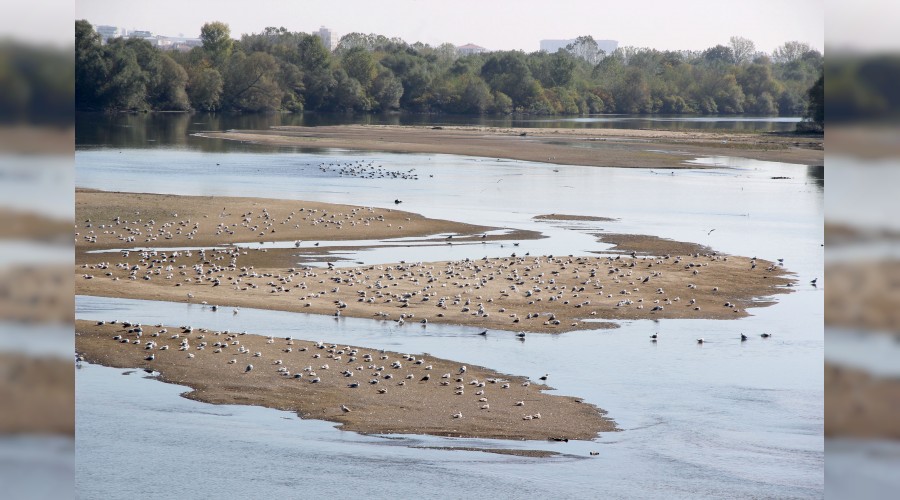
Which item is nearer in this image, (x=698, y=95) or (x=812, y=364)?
(x=812, y=364)

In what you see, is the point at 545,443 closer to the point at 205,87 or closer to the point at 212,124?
the point at 212,124

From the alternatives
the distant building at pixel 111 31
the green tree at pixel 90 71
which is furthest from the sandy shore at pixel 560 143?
the distant building at pixel 111 31

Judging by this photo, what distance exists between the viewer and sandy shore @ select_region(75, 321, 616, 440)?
12484 millimetres

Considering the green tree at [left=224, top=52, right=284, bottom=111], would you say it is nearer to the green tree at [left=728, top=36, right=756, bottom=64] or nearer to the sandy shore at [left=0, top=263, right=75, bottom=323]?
the green tree at [left=728, top=36, right=756, bottom=64]

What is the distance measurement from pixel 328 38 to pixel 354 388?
9294cm

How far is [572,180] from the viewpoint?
139ft

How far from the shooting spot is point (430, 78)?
103m

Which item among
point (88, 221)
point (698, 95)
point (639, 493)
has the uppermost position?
point (698, 95)

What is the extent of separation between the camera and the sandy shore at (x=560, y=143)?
53625 mm

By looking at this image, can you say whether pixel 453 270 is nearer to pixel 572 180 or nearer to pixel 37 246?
pixel 37 246

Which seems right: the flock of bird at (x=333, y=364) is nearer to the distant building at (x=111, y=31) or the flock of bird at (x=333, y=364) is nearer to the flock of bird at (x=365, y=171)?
the distant building at (x=111, y=31)

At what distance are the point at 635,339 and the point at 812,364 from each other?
2.56 metres

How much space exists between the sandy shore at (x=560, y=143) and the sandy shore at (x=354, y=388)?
35531 mm

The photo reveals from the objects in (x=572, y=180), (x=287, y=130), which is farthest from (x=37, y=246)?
(x=287, y=130)
